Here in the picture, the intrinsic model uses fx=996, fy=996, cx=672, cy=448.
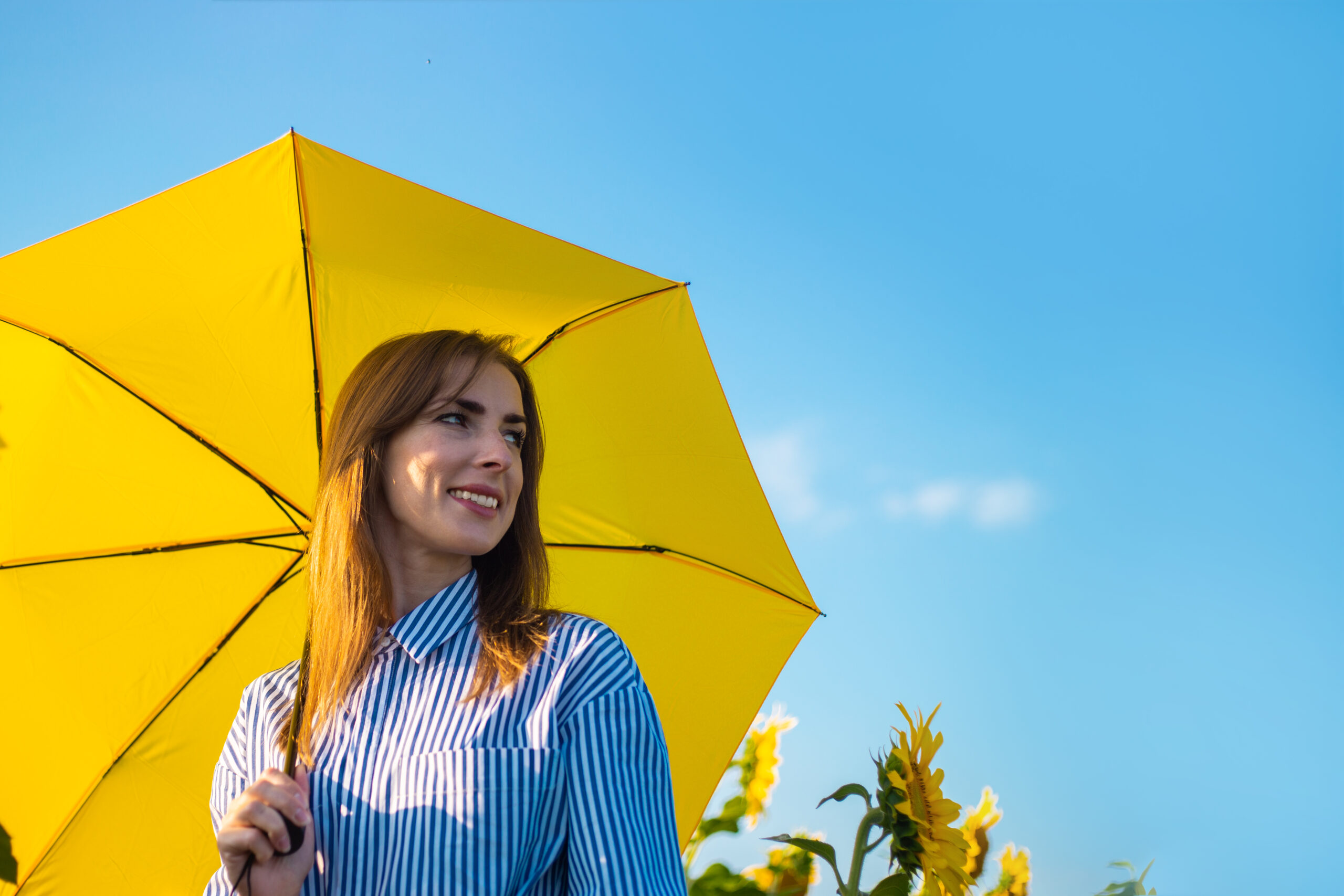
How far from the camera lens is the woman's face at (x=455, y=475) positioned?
179 cm

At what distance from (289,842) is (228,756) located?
0.50 meters

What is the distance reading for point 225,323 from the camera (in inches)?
89.8

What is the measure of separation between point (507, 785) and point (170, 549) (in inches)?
52.6

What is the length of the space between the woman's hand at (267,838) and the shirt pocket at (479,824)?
14 centimetres

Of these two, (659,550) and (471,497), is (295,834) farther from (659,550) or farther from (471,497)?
(659,550)

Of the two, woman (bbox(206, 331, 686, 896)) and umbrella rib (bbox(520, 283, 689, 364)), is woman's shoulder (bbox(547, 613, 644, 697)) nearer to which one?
woman (bbox(206, 331, 686, 896))

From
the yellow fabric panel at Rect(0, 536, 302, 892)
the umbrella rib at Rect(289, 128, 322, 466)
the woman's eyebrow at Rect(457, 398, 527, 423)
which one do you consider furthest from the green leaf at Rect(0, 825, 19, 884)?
the yellow fabric panel at Rect(0, 536, 302, 892)

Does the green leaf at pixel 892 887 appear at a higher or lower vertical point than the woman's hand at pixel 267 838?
higher

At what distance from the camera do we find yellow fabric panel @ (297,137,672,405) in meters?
2.28

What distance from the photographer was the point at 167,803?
2.33 meters

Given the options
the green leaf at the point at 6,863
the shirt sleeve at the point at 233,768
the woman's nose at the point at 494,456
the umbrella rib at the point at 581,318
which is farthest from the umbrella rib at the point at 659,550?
the green leaf at the point at 6,863

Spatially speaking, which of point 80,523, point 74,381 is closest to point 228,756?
point 80,523

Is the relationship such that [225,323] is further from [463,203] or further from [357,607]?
[357,607]

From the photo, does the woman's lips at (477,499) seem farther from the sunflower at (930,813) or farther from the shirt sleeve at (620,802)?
the sunflower at (930,813)
